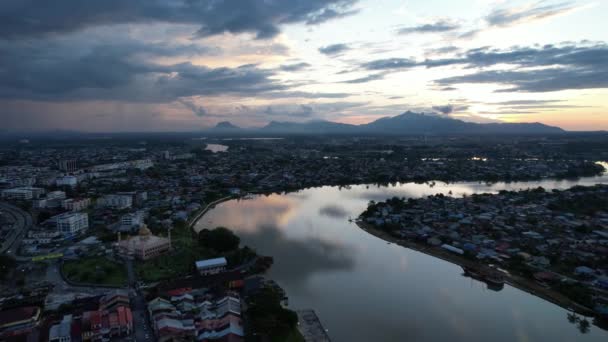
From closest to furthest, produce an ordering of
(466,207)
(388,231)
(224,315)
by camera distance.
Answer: (224,315) → (388,231) → (466,207)

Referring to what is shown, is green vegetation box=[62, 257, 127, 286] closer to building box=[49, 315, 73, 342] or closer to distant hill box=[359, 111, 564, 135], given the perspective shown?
building box=[49, 315, 73, 342]

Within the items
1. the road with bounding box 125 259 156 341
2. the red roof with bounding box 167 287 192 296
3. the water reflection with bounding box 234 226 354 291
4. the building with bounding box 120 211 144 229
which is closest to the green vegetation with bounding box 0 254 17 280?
the road with bounding box 125 259 156 341

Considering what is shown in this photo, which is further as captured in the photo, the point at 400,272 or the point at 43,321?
the point at 400,272

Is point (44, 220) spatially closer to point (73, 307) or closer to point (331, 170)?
point (73, 307)

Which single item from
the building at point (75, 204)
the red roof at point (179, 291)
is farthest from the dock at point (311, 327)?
the building at point (75, 204)

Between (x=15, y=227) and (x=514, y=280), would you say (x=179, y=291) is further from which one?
(x=15, y=227)

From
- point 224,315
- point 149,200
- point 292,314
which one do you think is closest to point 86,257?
point 224,315

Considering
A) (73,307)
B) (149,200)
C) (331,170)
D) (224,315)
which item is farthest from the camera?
(331,170)
